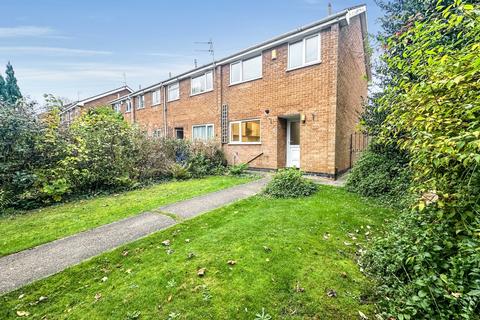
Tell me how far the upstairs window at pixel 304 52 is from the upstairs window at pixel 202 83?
5481 millimetres

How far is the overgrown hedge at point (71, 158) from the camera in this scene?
6031mm

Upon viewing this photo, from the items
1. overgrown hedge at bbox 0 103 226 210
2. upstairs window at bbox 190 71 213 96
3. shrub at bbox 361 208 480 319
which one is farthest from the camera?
upstairs window at bbox 190 71 213 96

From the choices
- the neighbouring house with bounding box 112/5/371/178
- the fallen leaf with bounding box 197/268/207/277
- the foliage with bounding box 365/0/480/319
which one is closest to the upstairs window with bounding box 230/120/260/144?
the neighbouring house with bounding box 112/5/371/178

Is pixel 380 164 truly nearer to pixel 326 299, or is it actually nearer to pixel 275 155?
pixel 275 155

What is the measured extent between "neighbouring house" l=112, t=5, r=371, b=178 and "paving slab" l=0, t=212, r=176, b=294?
263 inches

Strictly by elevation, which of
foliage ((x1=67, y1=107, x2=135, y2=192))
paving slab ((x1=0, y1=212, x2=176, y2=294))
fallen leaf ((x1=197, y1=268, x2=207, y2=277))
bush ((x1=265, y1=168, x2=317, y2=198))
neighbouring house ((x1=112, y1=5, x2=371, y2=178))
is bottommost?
paving slab ((x1=0, y1=212, x2=176, y2=294))

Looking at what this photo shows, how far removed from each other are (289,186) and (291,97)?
4.88m

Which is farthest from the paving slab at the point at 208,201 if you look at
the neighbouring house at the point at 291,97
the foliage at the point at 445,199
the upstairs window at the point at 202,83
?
the upstairs window at the point at 202,83

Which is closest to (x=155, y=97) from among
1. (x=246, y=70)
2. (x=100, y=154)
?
(x=246, y=70)

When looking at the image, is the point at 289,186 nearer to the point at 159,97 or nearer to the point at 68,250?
the point at 68,250

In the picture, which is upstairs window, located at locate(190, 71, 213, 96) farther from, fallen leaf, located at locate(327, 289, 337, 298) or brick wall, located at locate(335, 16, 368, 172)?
fallen leaf, located at locate(327, 289, 337, 298)

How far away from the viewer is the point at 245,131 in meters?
11.8

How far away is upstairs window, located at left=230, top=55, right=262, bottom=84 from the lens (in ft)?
36.7

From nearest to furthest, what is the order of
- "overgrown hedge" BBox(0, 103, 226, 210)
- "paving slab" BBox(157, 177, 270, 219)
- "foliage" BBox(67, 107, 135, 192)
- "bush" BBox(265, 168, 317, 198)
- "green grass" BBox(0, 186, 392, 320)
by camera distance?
"green grass" BBox(0, 186, 392, 320), "paving slab" BBox(157, 177, 270, 219), "overgrown hedge" BBox(0, 103, 226, 210), "bush" BBox(265, 168, 317, 198), "foliage" BBox(67, 107, 135, 192)
